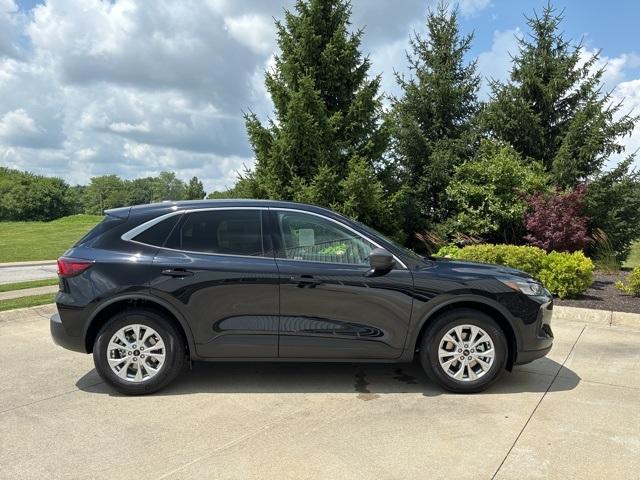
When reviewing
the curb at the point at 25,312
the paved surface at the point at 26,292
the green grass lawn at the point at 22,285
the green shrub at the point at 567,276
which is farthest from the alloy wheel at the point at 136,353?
the green grass lawn at the point at 22,285

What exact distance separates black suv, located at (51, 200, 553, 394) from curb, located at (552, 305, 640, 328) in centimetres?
340

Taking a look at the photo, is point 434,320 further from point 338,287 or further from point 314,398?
point 314,398

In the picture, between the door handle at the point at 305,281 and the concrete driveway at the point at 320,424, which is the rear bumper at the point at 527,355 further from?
the door handle at the point at 305,281

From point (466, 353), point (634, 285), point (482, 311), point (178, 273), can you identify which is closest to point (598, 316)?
point (634, 285)

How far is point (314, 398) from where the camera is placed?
14.3 ft

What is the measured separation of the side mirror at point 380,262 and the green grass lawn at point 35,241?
749 inches

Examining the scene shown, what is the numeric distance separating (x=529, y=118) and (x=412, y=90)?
3.23 m

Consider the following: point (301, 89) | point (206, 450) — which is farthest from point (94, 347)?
point (301, 89)

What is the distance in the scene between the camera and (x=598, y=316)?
7312 millimetres

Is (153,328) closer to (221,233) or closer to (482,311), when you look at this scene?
(221,233)

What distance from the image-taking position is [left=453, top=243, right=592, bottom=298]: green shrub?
27.1ft

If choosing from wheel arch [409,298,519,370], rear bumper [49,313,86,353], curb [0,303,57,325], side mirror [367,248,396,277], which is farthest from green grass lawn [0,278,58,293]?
wheel arch [409,298,519,370]

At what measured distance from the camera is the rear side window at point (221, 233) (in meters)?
4.52

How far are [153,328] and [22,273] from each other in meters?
12.0
